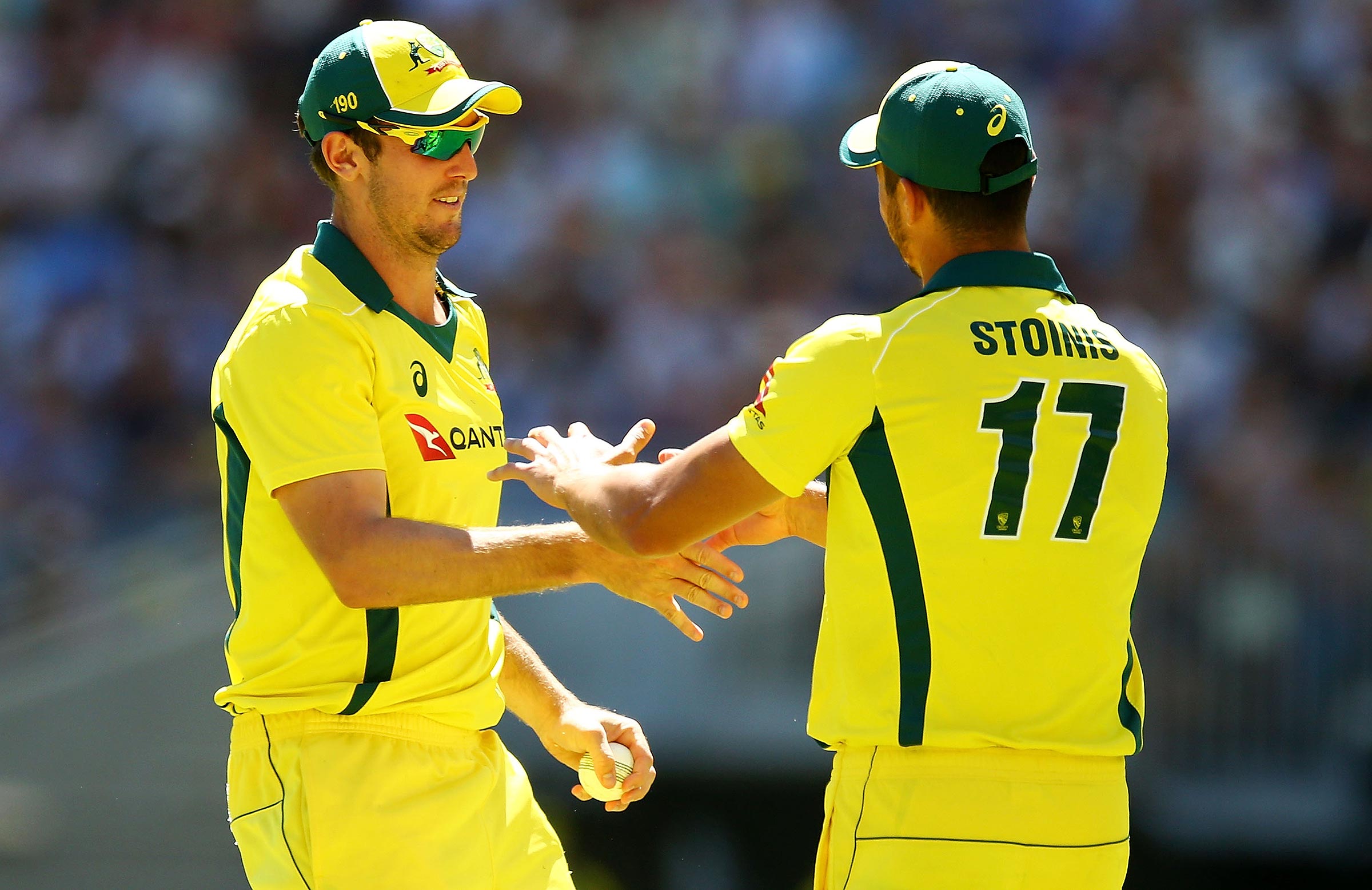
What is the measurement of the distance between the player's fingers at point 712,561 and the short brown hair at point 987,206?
3.23ft

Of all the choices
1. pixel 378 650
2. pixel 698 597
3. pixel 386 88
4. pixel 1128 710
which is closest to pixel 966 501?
pixel 1128 710

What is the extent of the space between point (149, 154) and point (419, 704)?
7.48m

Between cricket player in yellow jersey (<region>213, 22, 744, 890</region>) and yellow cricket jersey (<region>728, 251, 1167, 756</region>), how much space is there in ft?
2.30

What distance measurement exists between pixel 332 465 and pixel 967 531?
1.34 m

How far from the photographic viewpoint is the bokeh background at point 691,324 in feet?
23.4

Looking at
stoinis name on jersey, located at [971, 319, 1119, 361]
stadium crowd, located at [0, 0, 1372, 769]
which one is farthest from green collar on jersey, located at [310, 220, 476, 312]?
stadium crowd, located at [0, 0, 1372, 769]

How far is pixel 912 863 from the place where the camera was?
2.85 m

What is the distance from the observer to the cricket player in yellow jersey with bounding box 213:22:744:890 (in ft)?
11.0

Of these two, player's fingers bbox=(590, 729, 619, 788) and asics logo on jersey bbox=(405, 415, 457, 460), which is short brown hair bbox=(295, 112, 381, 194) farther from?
player's fingers bbox=(590, 729, 619, 788)

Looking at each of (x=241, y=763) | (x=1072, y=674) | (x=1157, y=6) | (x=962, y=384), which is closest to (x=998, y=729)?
(x=1072, y=674)

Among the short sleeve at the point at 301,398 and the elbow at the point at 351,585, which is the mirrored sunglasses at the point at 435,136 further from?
the elbow at the point at 351,585

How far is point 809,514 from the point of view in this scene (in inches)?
150

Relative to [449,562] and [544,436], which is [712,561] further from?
[449,562]

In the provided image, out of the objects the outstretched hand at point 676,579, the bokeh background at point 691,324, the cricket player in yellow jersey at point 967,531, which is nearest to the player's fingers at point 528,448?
the outstretched hand at point 676,579
